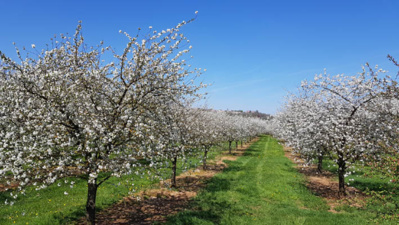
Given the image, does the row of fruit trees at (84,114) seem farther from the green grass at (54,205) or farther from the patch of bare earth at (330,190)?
the patch of bare earth at (330,190)

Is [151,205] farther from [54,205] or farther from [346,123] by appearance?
[346,123]

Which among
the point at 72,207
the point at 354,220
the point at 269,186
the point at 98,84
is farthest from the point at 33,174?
the point at 269,186

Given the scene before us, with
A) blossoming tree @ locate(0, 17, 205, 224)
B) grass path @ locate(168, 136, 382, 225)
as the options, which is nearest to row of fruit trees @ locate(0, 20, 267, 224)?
blossoming tree @ locate(0, 17, 205, 224)

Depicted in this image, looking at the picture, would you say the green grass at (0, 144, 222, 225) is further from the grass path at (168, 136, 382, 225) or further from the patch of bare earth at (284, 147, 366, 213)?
the patch of bare earth at (284, 147, 366, 213)

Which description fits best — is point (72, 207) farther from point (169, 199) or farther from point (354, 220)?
point (354, 220)

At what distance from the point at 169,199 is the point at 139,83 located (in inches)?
339

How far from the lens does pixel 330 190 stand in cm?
1892

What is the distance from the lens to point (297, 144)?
62.4 feet

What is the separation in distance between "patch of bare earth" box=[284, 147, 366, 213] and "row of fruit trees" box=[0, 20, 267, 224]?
454 inches

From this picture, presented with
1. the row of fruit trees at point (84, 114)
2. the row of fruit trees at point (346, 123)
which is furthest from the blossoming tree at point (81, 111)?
the row of fruit trees at point (346, 123)

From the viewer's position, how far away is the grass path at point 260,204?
1236cm

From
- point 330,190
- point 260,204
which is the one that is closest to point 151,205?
point 260,204

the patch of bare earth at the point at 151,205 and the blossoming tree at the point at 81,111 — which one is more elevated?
the blossoming tree at the point at 81,111

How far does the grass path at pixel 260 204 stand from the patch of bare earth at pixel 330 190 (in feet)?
2.10
